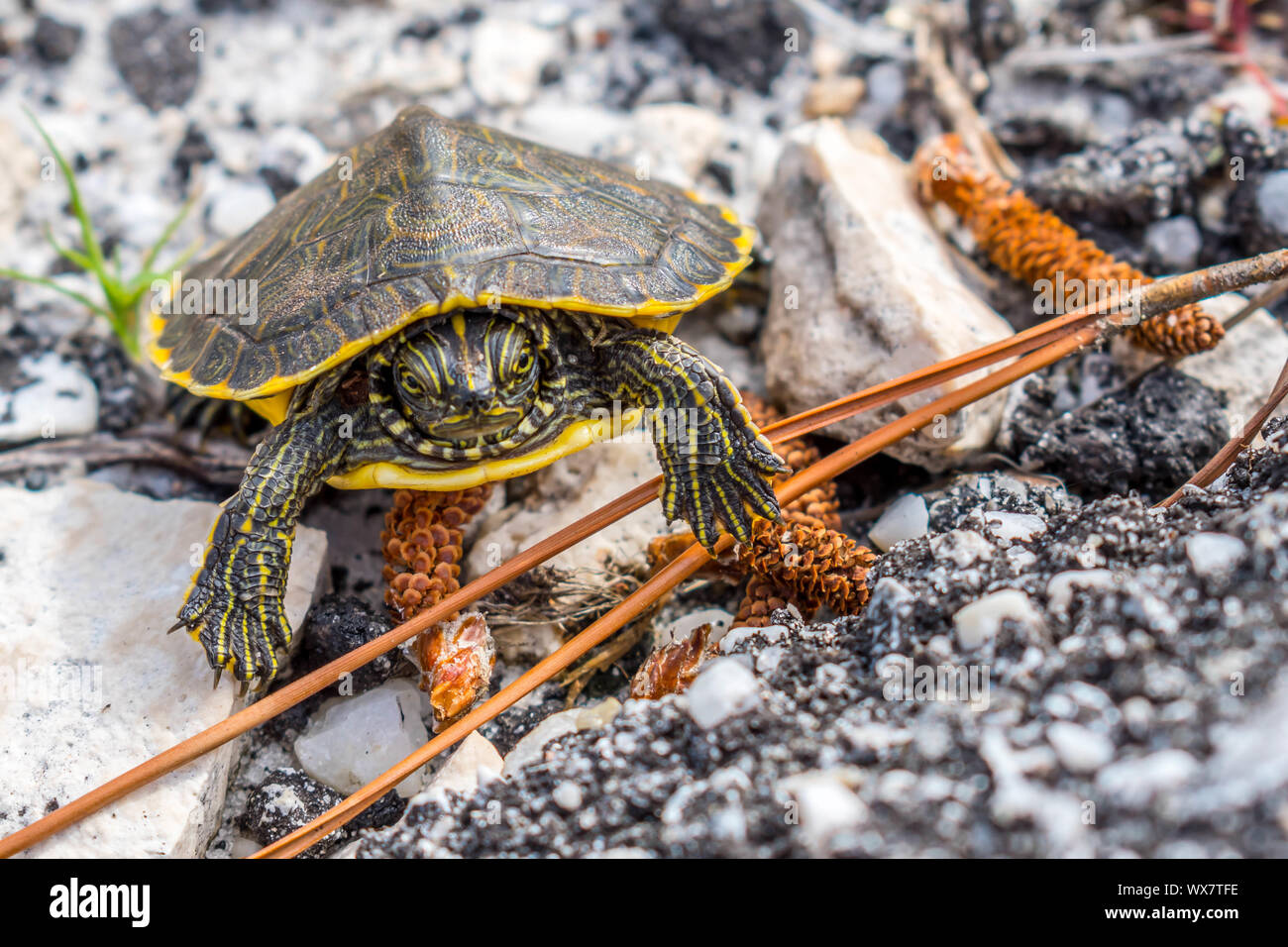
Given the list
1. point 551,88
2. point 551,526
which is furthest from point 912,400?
point 551,88

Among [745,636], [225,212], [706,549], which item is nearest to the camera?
[745,636]

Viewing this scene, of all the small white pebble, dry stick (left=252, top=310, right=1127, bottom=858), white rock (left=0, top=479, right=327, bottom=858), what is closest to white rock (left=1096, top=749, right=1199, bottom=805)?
the small white pebble

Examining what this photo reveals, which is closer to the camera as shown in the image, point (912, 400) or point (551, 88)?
point (912, 400)

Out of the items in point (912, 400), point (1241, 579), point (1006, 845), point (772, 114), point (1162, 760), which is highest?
point (772, 114)

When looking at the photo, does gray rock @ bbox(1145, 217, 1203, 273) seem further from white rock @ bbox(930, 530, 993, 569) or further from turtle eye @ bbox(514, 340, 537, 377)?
turtle eye @ bbox(514, 340, 537, 377)

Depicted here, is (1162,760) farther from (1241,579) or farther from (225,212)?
(225,212)

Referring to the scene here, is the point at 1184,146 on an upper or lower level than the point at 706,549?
upper

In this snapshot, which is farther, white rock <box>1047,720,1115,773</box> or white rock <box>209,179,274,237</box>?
white rock <box>209,179,274,237</box>

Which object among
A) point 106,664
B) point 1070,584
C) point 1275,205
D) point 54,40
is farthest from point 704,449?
point 54,40
